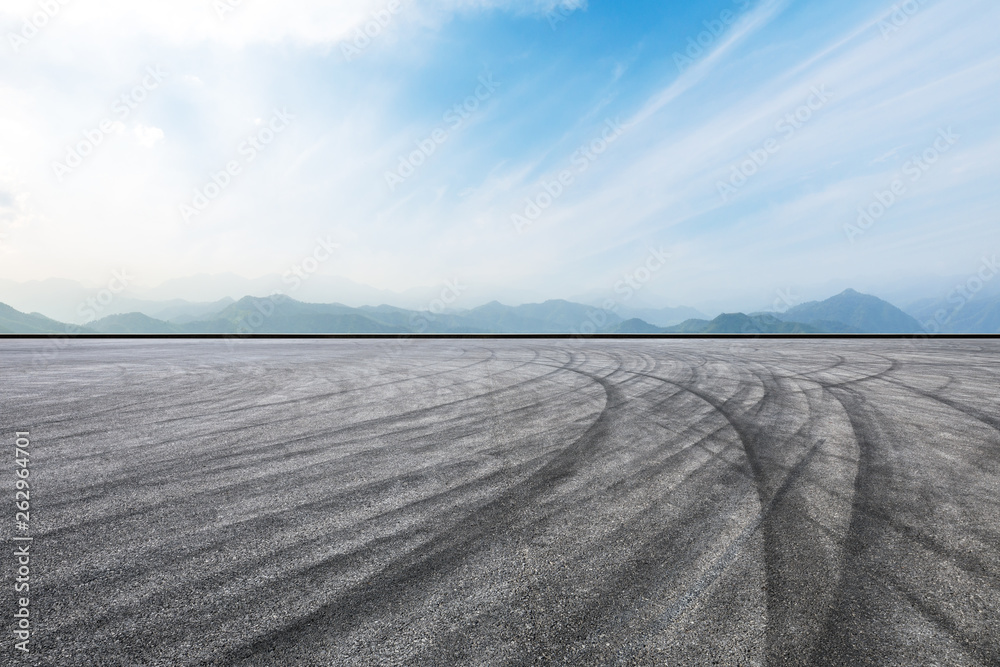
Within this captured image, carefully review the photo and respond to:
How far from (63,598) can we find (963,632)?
3.98 metres

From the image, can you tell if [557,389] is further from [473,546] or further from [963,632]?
[963,632]

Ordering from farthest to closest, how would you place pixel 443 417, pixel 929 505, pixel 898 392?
1. pixel 898 392
2. pixel 443 417
3. pixel 929 505

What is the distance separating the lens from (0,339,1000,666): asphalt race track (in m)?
1.86

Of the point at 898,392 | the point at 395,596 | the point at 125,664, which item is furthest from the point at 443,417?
the point at 898,392

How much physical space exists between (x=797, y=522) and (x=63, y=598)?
3.97 m

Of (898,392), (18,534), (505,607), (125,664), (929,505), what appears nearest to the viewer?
(125,664)

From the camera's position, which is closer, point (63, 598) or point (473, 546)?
point (63, 598)

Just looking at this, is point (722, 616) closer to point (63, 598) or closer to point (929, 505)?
point (929, 505)

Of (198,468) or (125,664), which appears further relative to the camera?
(198,468)

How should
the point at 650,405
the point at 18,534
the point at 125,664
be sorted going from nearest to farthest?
the point at 125,664 < the point at 18,534 < the point at 650,405

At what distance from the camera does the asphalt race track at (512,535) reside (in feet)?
6.11

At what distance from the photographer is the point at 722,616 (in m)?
1.98

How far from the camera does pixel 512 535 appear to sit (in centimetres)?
269

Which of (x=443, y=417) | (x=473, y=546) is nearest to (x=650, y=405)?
(x=443, y=417)
